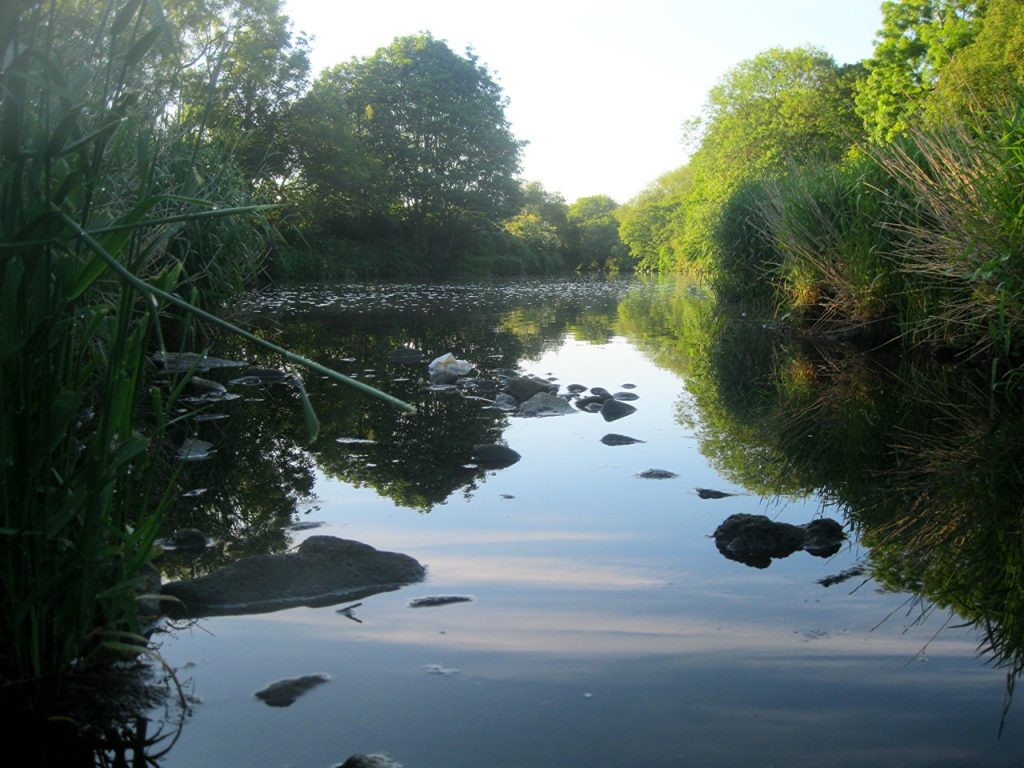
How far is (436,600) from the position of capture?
8.86 feet

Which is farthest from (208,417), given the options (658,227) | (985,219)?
(658,227)

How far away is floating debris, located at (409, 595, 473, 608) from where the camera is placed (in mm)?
2658

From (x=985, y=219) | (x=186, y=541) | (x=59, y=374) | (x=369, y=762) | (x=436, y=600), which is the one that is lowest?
(x=369, y=762)

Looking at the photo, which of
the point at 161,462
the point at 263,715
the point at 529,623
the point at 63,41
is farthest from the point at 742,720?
the point at 161,462

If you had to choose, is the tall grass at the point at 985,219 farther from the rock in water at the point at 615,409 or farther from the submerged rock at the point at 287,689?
the submerged rock at the point at 287,689

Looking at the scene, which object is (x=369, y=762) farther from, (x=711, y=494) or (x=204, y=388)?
(x=204, y=388)

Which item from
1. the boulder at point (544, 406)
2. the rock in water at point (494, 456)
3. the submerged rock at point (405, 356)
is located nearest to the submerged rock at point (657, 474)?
the rock in water at point (494, 456)

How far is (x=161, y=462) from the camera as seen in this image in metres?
4.32

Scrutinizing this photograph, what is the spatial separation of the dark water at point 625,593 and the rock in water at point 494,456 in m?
0.08

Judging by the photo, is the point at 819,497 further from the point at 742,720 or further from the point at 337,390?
the point at 337,390

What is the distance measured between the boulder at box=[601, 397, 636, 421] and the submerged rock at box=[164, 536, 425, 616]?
3.29 m

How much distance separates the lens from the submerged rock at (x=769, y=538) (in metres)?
3.16

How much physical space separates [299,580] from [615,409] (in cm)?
375

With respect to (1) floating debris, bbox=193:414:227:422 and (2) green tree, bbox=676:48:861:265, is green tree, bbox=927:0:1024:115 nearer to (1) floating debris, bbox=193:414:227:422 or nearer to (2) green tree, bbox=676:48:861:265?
(2) green tree, bbox=676:48:861:265
